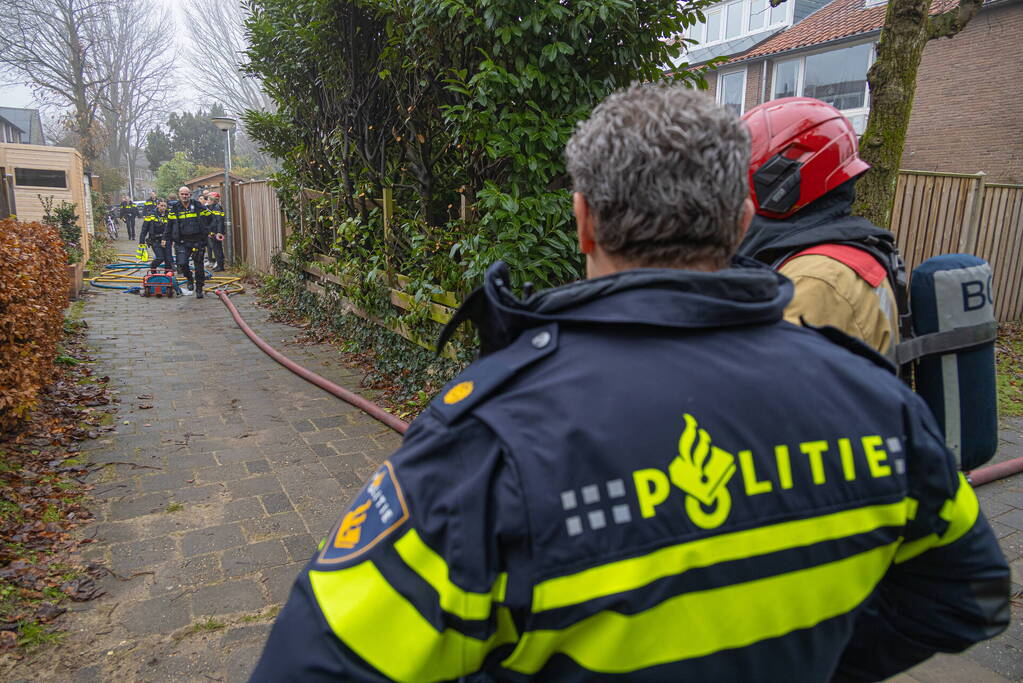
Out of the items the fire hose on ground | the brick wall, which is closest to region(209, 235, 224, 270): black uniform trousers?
the fire hose on ground

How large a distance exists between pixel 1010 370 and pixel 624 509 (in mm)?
8714

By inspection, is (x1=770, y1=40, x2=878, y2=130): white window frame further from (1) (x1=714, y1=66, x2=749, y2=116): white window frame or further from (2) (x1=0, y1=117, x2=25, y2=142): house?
(2) (x1=0, y1=117, x2=25, y2=142): house

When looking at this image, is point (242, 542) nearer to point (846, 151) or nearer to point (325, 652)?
point (325, 652)

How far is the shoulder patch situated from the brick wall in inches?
639

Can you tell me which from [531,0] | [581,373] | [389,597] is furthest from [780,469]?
[531,0]

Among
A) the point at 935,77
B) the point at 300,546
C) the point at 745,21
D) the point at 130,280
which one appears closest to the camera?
the point at 300,546

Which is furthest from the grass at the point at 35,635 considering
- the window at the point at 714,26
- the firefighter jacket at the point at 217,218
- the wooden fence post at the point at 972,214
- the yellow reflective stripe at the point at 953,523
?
the window at the point at 714,26

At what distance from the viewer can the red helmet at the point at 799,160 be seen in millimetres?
2006

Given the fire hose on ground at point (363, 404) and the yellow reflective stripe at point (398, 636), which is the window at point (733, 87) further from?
the yellow reflective stripe at point (398, 636)

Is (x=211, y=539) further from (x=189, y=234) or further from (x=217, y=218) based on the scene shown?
(x=217, y=218)

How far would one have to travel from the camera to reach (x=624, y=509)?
916 millimetres

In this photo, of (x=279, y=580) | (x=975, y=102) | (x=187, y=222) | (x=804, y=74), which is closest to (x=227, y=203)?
(x=187, y=222)

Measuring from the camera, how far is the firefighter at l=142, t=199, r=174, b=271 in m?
14.1

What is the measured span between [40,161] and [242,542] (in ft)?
57.8
